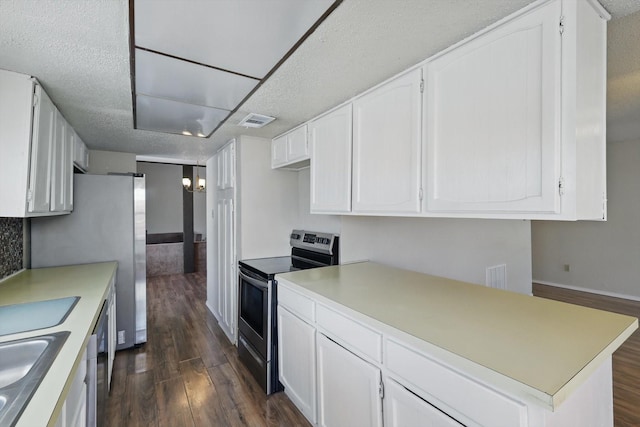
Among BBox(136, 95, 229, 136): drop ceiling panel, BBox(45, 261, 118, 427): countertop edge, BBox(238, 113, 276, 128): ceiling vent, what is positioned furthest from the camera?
BBox(238, 113, 276, 128): ceiling vent

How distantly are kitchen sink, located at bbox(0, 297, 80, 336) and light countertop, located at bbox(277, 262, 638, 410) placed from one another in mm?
1252

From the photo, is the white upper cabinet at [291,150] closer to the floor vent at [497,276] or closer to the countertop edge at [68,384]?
the countertop edge at [68,384]

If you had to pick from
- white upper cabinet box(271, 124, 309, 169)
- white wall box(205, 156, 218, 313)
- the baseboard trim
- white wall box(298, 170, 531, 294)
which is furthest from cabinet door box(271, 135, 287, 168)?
the baseboard trim

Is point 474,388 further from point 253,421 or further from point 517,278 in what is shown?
point 517,278

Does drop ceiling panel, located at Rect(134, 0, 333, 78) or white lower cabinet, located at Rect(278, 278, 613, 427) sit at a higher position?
drop ceiling panel, located at Rect(134, 0, 333, 78)

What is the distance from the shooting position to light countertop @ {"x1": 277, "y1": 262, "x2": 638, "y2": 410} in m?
0.89

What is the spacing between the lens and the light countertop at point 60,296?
0.87 metres

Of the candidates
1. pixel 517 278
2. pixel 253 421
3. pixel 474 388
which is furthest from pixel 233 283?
pixel 517 278

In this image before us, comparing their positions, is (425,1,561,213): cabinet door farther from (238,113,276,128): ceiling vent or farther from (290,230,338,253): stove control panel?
(238,113,276,128): ceiling vent

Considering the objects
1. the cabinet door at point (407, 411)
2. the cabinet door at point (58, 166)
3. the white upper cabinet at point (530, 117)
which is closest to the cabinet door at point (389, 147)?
the white upper cabinet at point (530, 117)

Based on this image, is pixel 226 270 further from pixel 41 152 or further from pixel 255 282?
pixel 41 152

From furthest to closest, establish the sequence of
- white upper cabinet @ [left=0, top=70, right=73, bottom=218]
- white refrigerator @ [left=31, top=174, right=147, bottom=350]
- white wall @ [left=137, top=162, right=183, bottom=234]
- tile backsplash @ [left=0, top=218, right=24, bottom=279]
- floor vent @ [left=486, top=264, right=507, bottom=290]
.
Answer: white wall @ [left=137, top=162, right=183, bottom=234]
floor vent @ [left=486, top=264, right=507, bottom=290]
white refrigerator @ [left=31, top=174, right=147, bottom=350]
tile backsplash @ [left=0, top=218, right=24, bottom=279]
white upper cabinet @ [left=0, top=70, right=73, bottom=218]

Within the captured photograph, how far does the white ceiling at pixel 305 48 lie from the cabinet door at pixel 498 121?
119 millimetres

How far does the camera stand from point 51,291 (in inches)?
75.4
